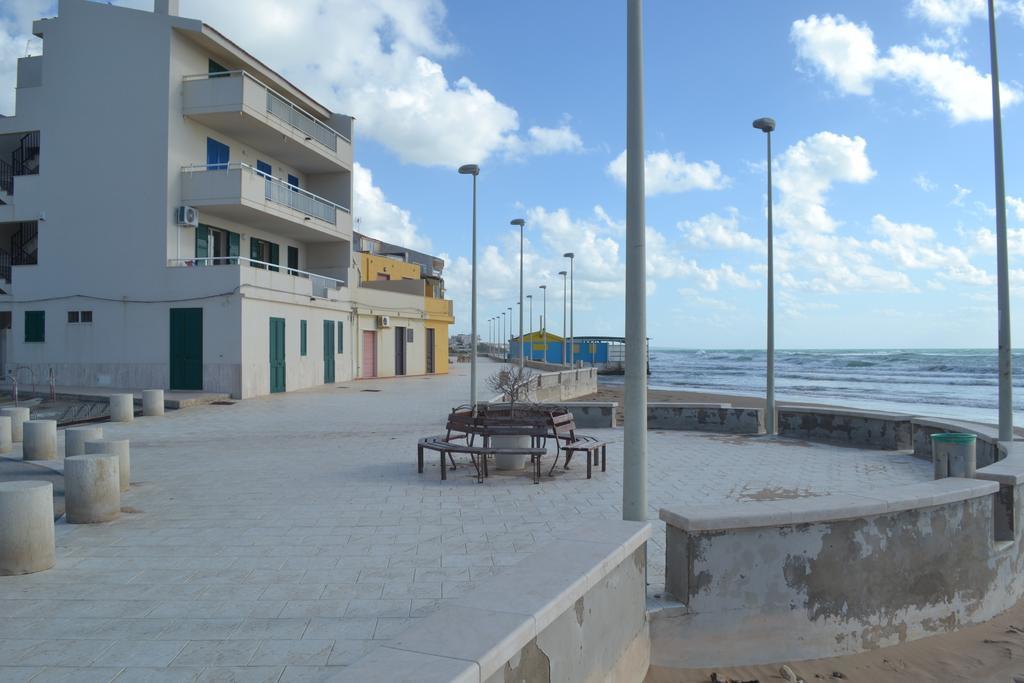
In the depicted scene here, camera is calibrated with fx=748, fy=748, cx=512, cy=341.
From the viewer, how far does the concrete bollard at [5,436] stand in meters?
11.6

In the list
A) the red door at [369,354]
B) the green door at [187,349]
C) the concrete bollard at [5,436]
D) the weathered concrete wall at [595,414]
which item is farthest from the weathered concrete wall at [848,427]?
the red door at [369,354]

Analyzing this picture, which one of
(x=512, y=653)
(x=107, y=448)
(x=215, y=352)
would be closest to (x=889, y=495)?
(x=512, y=653)

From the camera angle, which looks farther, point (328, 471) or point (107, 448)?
point (328, 471)

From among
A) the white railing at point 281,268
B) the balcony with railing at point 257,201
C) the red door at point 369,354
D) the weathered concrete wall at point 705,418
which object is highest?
the balcony with railing at point 257,201

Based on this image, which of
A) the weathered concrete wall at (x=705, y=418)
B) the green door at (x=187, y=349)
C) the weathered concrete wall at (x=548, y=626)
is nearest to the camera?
the weathered concrete wall at (x=548, y=626)

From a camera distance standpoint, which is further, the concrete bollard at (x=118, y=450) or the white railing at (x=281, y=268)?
the white railing at (x=281, y=268)

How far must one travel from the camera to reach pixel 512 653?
9.52ft

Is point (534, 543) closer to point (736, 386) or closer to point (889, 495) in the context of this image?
point (889, 495)

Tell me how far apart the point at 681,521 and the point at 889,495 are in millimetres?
1732

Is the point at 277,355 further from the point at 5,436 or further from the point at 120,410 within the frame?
the point at 5,436

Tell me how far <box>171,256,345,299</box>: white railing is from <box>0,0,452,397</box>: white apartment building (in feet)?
0.55

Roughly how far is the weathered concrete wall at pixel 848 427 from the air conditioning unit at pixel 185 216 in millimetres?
17467

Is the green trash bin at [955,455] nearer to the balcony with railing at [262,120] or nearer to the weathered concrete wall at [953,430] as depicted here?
the weathered concrete wall at [953,430]

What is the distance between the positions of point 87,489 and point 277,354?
17.3 meters
